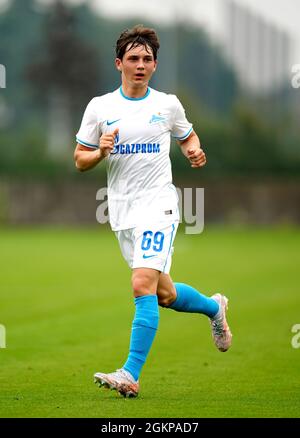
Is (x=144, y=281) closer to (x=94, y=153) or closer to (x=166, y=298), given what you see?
(x=166, y=298)

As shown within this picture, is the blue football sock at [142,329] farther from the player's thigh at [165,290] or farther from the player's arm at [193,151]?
the player's arm at [193,151]

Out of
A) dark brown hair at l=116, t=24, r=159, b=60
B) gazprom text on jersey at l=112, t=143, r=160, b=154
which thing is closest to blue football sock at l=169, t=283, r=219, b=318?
gazprom text on jersey at l=112, t=143, r=160, b=154

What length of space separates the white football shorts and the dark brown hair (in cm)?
120

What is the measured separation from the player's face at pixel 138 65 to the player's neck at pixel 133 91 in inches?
1.2

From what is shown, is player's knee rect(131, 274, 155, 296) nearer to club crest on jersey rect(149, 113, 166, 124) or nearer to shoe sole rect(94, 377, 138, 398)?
shoe sole rect(94, 377, 138, 398)

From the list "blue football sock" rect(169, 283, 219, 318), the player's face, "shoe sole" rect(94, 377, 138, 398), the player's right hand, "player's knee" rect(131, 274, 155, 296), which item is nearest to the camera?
"shoe sole" rect(94, 377, 138, 398)

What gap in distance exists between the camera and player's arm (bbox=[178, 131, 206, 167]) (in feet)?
24.9

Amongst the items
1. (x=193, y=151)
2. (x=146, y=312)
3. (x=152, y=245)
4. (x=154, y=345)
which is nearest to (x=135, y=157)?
(x=193, y=151)

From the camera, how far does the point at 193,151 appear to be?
25.0ft

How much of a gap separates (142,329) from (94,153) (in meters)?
1.21

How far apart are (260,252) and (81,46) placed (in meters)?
20.3

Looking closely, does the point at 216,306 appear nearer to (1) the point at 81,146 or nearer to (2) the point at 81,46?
(1) the point at 81,146
